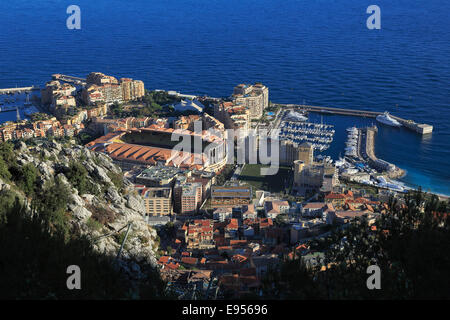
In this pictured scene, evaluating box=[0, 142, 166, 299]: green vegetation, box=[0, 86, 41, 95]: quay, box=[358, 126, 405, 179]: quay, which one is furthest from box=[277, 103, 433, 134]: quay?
box=[0, 142, 166, 299]: green vegetation

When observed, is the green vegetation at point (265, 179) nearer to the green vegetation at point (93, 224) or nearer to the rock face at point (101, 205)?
the rock face at point (101, 205)

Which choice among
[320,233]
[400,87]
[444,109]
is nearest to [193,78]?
[400,87]

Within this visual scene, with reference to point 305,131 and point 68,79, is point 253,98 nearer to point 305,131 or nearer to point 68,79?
point 305,131

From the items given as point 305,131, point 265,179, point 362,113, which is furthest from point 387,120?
point 265,179

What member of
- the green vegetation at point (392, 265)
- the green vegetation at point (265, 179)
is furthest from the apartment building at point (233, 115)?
the green vegetation at point (392, 265)
